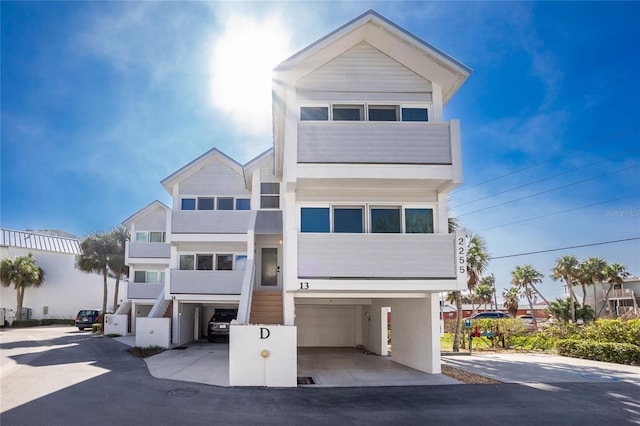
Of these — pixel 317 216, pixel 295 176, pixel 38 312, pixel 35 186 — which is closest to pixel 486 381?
pixel 317 216

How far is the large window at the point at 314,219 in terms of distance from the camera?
13.7 metres

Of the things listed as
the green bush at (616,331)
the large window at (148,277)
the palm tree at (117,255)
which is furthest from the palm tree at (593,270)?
the palm tree at (117,255)

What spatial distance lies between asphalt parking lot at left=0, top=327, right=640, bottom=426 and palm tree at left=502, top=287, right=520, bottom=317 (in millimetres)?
42376

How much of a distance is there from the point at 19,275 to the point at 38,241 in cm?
663

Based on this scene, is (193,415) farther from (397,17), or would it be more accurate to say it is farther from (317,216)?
(397,17)

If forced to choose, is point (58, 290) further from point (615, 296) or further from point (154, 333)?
point (615, 296)

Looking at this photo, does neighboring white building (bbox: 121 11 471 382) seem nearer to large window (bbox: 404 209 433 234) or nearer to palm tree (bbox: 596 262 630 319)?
large window (bbox: 404 209 433 234)

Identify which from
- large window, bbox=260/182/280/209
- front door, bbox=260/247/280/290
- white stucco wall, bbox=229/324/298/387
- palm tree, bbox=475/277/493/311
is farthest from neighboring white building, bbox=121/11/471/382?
palm tree, bbox=475/277/493/311

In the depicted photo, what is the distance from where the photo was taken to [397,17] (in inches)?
652

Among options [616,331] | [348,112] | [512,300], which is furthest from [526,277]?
[348,112]

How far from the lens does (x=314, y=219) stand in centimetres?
1380

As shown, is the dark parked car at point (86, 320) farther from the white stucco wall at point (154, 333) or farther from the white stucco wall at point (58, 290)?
the white stucco wall at point (154, 333)

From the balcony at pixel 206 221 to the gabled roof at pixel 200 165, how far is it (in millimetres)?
1821

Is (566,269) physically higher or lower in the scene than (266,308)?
higher
